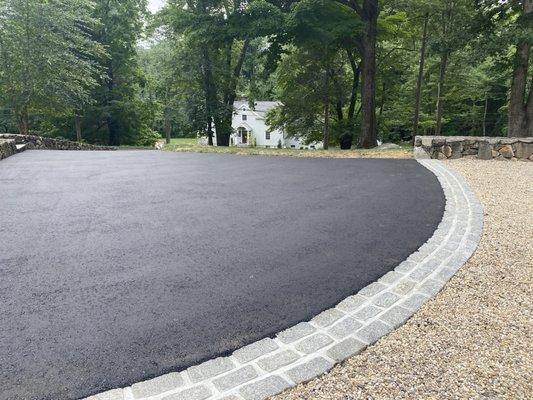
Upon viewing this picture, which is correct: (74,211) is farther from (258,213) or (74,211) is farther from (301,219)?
(301,219)

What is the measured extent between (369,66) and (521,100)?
5067 millimetres

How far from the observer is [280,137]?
1660 inches

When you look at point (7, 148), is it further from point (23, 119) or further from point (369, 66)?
point (369, 66)

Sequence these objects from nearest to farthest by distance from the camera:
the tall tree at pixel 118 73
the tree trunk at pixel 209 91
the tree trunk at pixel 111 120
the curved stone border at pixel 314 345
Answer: the curved stone border at pixel 314 345
the tree trunk at pixel 209 91
the tall tree at pixel 118 73
the tree trunk at pixel 111 120

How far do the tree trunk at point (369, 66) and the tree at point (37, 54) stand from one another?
496 inches

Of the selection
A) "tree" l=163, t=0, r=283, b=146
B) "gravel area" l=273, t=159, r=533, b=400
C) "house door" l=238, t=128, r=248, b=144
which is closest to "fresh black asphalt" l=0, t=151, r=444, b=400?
"gravel area" l=273, t=159, r=533, b=400

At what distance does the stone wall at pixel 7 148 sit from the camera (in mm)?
9305

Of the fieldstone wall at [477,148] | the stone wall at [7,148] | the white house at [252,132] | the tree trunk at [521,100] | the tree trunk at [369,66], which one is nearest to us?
the stone wall at [7,148]

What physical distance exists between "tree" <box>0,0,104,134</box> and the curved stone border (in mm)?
16973

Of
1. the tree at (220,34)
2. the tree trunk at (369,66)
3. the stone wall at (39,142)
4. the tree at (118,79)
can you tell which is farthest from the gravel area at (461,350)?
the tree at (118,79)

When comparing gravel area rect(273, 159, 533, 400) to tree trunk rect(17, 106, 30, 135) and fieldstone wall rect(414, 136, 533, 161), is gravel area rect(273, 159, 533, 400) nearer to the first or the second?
fieldstone wall rect(414, 136, 533, 161)

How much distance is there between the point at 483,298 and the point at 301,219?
7.30 ft

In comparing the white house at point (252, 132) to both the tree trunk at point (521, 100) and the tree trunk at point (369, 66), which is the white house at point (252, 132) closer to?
the tree trunk at point (369, 66)

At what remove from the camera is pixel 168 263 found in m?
A: 3.20
